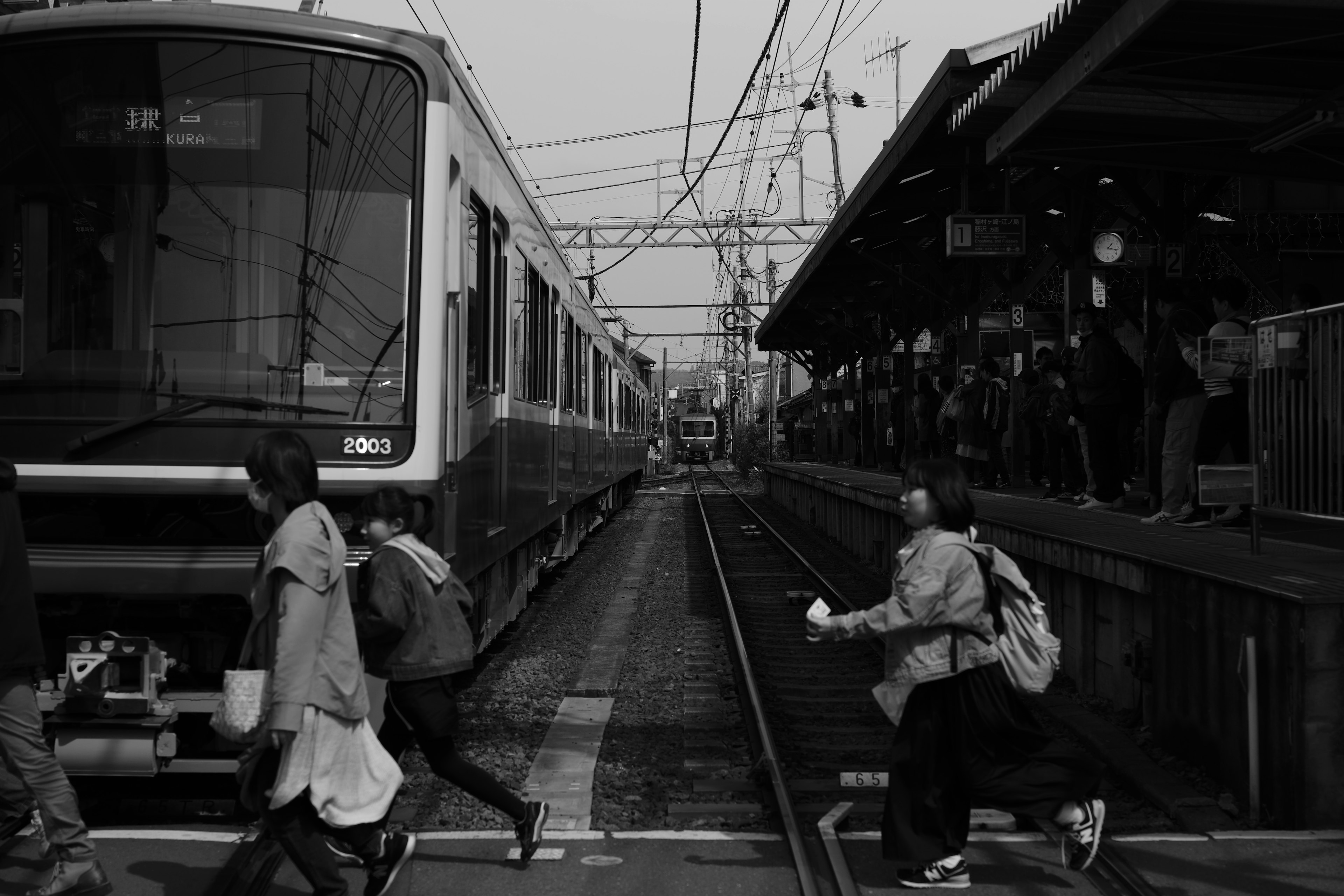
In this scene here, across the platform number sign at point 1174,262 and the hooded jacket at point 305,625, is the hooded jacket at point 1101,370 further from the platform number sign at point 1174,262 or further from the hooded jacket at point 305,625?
the hooded jacket at point 305,625

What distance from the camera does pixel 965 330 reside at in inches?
637

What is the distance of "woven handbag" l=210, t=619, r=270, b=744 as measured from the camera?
3.58 metres

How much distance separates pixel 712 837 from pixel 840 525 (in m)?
13.3

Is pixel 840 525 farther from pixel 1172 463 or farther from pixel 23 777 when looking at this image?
pixel 23 777

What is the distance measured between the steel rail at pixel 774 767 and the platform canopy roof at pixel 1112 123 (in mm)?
3742

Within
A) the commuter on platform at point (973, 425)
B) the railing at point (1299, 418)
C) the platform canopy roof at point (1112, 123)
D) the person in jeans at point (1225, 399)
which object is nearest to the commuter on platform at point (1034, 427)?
the commuter on platform at point (973, 425)

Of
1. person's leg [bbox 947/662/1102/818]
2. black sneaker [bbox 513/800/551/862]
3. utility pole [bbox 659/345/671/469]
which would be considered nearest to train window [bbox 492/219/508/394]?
black sneaker [bbox 513/800/551/862]

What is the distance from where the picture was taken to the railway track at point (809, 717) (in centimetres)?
437

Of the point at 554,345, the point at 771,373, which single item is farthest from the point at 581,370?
the point at 771,373

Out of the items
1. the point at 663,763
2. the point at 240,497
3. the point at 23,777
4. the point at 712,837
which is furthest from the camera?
the point at 663,763

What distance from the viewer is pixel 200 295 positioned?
200 inches

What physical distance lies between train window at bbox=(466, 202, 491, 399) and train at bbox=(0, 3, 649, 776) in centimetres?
77

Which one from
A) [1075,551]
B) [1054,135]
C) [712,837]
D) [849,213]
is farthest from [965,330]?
[712,837]

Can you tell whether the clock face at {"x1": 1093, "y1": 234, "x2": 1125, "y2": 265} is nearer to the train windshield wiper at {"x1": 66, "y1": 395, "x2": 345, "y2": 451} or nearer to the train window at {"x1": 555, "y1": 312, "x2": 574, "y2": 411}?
the train window at {"x1": 555, "y1": 312, "x2": 574, "y2": 411}
